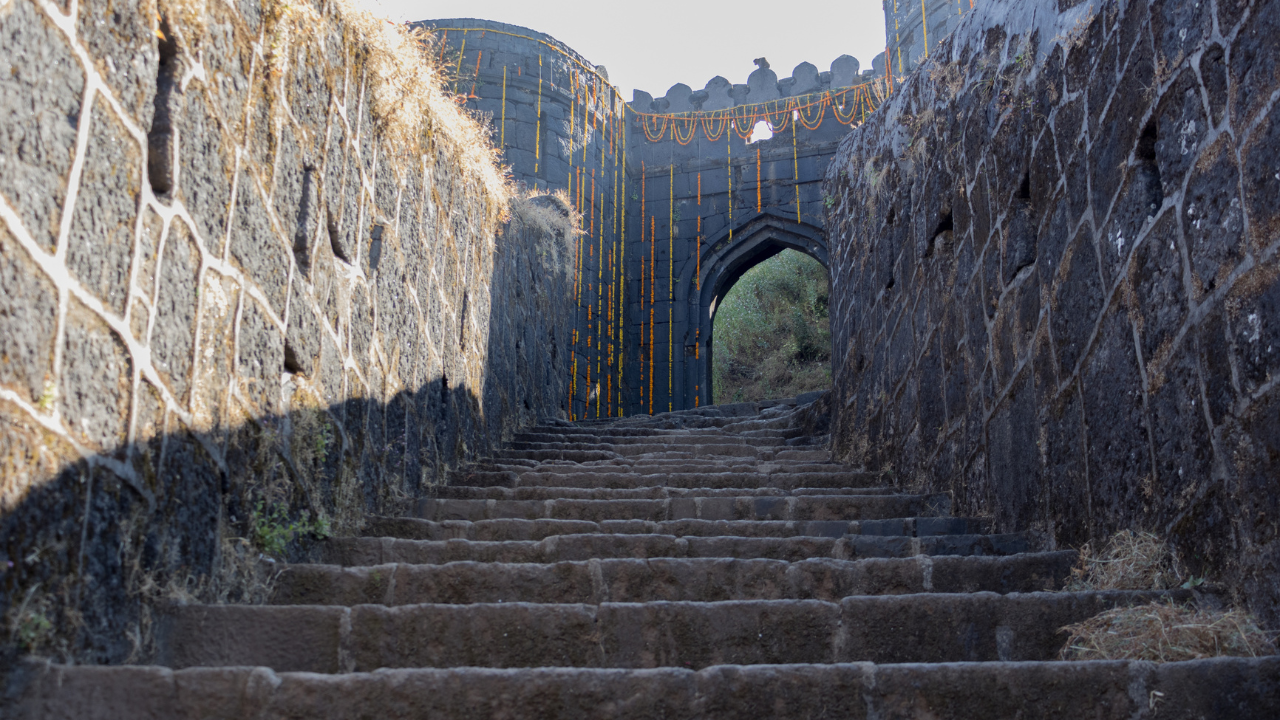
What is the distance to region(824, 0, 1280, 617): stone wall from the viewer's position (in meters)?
2.30

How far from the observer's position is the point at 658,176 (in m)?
15.1

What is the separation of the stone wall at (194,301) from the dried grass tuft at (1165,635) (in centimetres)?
228

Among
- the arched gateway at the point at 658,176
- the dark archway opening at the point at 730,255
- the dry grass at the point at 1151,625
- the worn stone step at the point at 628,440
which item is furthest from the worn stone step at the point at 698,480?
the dark archway opening at the point at 730,255

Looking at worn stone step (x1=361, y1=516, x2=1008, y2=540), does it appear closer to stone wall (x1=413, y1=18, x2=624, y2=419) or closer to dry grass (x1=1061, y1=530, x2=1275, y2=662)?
dry grass (x1=1061, y1=530, x2=1275, y2=662)

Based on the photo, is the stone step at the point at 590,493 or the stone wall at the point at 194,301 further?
the stone step at the point at 590,493

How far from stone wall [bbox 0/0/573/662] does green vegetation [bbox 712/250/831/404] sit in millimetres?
13453

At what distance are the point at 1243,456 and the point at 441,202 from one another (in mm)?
4172

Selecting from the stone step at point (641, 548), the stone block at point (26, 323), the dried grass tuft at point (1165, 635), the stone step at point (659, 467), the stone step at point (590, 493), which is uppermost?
the stone block at point (26, 323)

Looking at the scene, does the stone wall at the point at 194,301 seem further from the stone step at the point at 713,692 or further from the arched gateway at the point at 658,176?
the arched gateway at the point at 658,176

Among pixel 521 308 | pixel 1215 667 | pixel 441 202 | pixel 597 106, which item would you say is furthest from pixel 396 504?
pixel 597 106

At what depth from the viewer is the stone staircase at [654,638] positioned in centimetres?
198

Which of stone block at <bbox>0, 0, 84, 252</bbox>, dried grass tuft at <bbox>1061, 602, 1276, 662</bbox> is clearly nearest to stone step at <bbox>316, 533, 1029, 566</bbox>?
dried grass tuft at <bbox>1061, 602, 1276, 662</bbox>

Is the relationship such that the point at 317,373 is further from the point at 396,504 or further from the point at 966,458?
the point at 966,458

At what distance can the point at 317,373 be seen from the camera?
3568 millimetres
